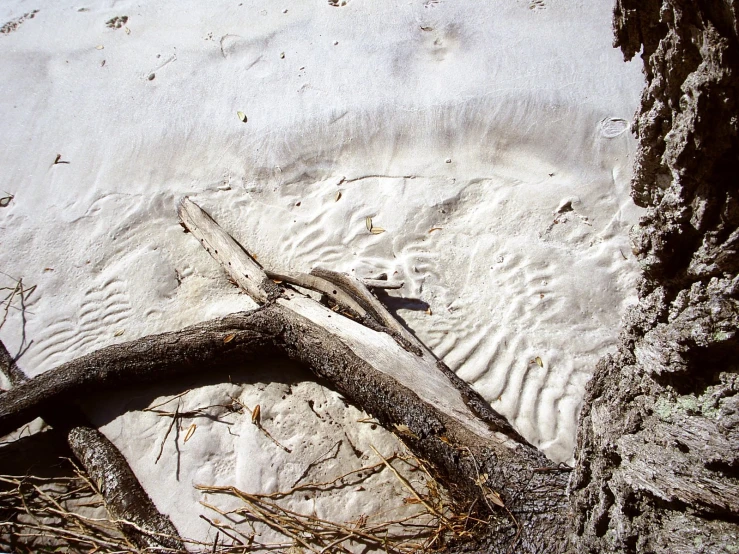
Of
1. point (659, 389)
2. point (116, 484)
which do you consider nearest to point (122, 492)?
point (116, 484)

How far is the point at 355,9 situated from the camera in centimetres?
532

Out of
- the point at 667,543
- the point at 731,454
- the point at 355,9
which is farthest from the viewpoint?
the point at 355,9

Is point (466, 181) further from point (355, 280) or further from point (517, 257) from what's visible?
point (355, 280)

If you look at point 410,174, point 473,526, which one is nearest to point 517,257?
point 410,174

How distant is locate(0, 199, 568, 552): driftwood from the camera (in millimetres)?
2492

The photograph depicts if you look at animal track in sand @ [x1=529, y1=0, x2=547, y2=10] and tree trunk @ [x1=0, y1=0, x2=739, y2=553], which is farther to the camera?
animal track in sand @ [x1=529, y1=0, x2=547, y2=10]

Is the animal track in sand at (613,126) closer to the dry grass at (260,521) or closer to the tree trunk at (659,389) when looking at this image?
the tree trunk at (659,389)

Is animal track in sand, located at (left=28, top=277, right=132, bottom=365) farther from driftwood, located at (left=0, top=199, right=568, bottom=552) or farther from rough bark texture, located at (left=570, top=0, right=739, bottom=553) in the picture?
rough bark texture, located at (left=570, top=0, right=739, bottom=553)

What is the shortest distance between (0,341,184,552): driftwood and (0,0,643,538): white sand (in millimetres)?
111

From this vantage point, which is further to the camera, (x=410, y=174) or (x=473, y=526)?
(x=410, y=174)

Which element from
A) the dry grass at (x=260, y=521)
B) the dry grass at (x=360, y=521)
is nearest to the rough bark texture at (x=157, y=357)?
the dry grass at (x=260, y=521)

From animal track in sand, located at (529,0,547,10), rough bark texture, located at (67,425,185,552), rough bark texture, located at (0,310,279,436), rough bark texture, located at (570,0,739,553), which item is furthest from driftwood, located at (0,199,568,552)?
animal track in sand, located at (529,0,547,10)

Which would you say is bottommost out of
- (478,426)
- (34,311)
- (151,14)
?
(478,426)

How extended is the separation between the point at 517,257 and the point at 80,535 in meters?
3.09
